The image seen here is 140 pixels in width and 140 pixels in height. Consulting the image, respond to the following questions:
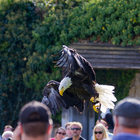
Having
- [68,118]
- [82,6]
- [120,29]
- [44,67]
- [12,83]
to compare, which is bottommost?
[68,118]

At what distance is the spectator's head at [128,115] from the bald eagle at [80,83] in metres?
2.75

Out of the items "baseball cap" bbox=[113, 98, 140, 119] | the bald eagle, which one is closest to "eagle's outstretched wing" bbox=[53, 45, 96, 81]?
the bald eagle

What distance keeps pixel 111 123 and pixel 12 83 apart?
13.3ft

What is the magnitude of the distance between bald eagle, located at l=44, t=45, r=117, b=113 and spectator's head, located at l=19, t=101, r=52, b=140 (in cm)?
278

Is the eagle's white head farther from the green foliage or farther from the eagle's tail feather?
the green foliage

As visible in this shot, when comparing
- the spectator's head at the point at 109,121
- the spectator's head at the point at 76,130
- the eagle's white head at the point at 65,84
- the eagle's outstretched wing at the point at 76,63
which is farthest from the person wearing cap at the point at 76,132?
the spectator's head at the point at 109,121

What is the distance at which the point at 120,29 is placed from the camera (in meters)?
8.15

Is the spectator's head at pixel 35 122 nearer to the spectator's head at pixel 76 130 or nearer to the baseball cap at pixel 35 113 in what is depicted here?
the baseball cap at pixel 35 113

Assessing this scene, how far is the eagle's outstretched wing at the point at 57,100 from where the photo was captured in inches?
205

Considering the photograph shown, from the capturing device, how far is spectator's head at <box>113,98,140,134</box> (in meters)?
1.60

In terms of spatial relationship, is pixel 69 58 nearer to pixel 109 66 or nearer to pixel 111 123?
pixel 111 123

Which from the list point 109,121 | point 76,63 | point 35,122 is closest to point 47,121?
point 35,122

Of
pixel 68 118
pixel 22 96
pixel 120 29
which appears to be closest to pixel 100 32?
pixel 120 29

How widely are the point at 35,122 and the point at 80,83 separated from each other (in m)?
3.13
